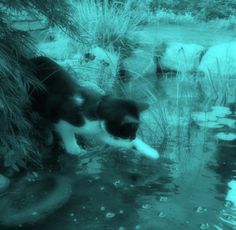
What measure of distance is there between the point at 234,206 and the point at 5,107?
130 centimetres

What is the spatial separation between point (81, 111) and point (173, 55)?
3.68m

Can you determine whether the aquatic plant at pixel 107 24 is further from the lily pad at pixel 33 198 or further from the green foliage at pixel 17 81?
the lily pad at pixel 33 198

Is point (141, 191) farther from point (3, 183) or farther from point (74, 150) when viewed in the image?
point (3, 183)

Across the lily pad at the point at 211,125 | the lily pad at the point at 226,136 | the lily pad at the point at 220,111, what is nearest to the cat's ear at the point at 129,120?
the lily pad at the point at 226,136

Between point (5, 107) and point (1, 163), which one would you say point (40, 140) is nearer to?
point (1, 163)

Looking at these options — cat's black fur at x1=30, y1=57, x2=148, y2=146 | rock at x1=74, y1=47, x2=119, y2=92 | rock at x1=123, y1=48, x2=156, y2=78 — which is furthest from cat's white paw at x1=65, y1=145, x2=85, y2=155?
rock at x1=123, y1=48, x2=156, y2=78

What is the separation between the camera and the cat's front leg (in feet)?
9.99

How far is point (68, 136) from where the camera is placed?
3.14 meters

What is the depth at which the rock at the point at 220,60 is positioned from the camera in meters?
5.43

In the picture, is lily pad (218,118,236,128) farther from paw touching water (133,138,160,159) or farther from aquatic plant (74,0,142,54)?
aquatic plant (74,0,142,54)

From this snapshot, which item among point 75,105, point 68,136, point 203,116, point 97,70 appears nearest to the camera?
point 75,105

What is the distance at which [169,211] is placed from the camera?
8.33 feet

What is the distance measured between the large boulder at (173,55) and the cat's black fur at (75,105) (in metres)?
2.94

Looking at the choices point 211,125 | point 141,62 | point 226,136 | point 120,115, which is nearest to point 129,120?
point 120,115
